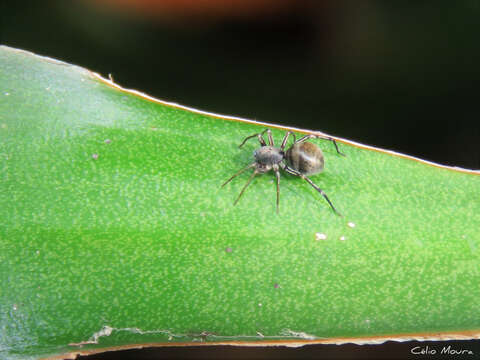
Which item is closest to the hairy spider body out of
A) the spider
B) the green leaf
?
the spider

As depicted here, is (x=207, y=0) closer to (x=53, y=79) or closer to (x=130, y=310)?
(x=53, y=79)

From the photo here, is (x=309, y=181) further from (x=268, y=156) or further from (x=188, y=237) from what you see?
(x=188, y=237)

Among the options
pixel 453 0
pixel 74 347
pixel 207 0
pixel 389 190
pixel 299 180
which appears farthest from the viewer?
pixel 207 0

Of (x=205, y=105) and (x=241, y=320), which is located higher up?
(x=205, y=105)

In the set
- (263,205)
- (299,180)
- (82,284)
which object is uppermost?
(299,180)

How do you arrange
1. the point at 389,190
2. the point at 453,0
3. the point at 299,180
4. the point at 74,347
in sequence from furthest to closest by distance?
the point at 453,0 → the point at 299,180 → the point at 389,190 → the point at 74,347

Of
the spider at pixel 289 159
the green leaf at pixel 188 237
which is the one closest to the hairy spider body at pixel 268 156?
the spider at pixel 289 159

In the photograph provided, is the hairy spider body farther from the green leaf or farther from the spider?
the green leaf

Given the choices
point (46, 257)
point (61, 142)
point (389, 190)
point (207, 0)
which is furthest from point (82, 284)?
point (207, 0)

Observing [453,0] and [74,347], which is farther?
[453,0]
